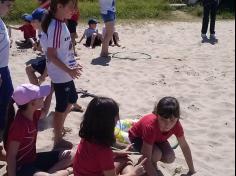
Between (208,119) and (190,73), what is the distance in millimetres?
1889

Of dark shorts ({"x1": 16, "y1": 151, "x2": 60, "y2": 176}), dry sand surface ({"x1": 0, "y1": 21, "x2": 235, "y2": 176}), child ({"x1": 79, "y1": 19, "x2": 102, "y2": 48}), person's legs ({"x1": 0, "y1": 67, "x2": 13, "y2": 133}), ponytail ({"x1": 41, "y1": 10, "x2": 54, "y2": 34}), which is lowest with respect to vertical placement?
dry sand surface ({"x1": 0, "y1": 21, "x2": 235, "y2": 176})

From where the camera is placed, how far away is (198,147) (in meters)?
4.10

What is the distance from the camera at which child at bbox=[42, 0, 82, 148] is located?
3580 millimetres

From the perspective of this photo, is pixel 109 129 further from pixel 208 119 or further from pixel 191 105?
pixel 191 105

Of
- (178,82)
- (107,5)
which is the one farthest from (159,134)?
(107,5)

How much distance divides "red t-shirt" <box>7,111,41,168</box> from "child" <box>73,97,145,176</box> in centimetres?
49

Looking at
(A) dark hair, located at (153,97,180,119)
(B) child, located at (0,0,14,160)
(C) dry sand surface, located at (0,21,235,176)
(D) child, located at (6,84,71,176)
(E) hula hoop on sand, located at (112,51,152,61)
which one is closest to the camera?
(D) child, located at (6,84,71,176)

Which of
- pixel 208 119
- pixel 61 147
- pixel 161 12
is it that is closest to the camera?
pixel 61 147

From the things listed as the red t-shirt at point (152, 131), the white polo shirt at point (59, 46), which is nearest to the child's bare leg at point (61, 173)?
the red t-shirt at point (152, 131)

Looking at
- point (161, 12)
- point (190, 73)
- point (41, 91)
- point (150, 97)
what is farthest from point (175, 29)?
point (41, 91)

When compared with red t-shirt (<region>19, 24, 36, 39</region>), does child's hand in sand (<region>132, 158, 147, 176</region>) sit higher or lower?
lower

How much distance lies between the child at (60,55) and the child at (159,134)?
0.66 m

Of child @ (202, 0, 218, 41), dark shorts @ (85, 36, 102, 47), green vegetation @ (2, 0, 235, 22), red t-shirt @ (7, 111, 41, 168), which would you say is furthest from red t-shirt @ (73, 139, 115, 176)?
green vegetation @ (2, 0, 235, 22)

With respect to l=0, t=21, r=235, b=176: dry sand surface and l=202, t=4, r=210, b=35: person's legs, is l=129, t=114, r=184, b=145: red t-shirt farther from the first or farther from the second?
l=202, t=4, r=210, b=35: person's legs
